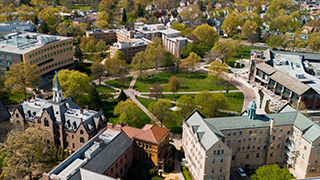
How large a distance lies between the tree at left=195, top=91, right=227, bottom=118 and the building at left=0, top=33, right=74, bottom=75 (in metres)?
77.5

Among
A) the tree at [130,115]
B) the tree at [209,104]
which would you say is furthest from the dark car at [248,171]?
the tree at [130,115]

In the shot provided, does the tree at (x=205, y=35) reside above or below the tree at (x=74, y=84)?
above

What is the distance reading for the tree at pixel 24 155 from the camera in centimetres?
6388

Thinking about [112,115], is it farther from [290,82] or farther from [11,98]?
[290,82]

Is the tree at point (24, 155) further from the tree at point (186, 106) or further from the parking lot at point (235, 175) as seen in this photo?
the parking lot at point (235, 175)

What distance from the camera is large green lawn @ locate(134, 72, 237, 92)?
131 meters

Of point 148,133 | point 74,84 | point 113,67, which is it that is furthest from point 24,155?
point 113,67

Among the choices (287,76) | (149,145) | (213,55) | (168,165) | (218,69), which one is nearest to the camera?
(168,165)

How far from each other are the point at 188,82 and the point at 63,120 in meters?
72.2

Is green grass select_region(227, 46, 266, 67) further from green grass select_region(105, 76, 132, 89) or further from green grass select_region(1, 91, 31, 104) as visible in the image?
green grass select_region(1, 91, 31, 104)

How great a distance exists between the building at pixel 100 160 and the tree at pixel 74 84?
33.9m

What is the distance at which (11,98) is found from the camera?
4594 inches

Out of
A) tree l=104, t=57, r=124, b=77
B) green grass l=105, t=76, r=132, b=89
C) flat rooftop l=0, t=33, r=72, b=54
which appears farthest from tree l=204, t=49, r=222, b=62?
flat rooftop l=0, t=33, r=72, b=54

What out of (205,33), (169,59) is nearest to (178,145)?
(169,59)
